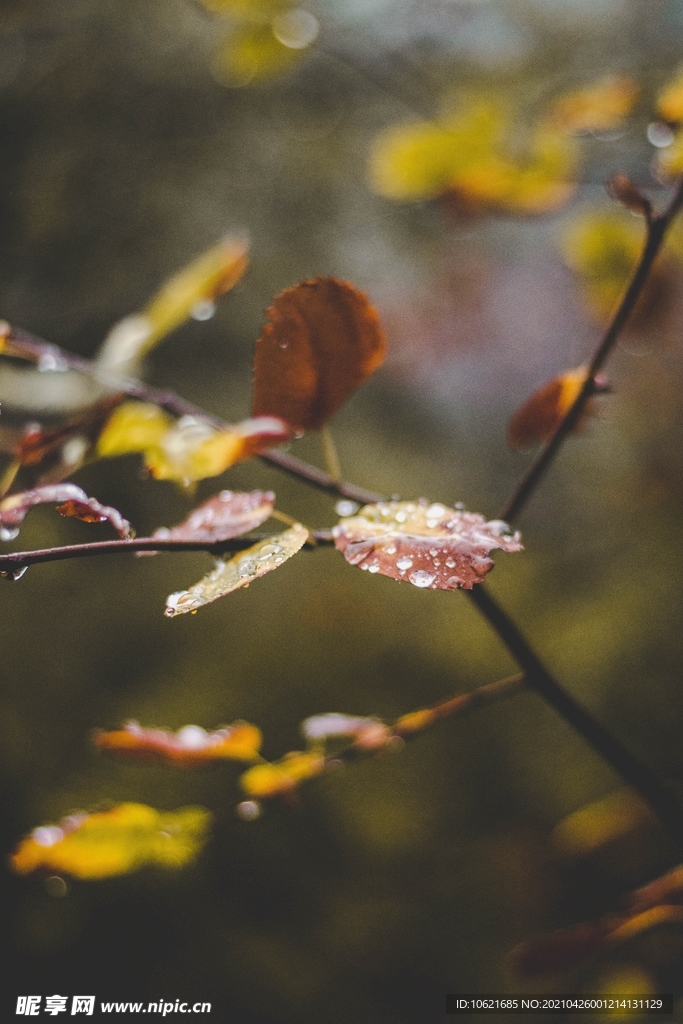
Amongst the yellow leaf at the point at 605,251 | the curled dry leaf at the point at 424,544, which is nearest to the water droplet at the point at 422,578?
the curled dry leaf at the point at 424,544

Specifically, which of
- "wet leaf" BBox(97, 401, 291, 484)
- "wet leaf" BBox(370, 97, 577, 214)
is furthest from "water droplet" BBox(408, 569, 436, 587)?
"wet leaf" BBox(370, 97, 577, 214)

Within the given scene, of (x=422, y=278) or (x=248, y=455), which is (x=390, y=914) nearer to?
(x=248, y=455)

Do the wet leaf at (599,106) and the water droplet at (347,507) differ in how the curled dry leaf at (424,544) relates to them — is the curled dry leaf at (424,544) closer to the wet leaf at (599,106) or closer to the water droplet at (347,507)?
the water droplet at (347,507)

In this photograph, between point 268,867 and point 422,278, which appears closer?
point 268,867

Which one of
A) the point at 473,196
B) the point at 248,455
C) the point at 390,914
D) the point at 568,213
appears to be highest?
the point at 568,213

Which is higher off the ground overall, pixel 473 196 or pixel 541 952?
pixel 473 196

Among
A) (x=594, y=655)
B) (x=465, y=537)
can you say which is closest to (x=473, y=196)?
(x=465, y=537)

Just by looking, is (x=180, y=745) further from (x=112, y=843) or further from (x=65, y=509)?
(x=65, y=509)
